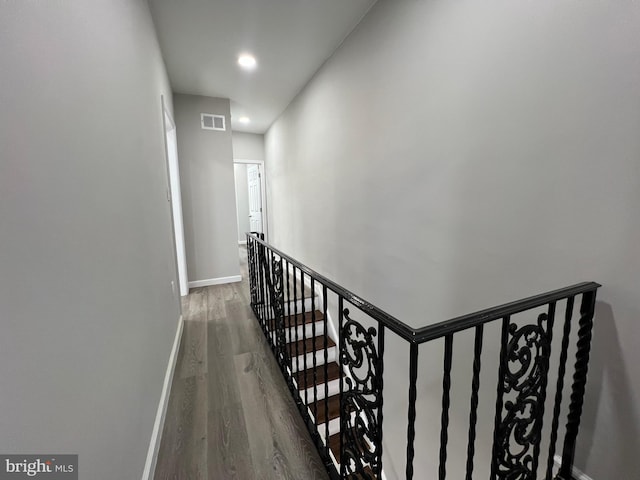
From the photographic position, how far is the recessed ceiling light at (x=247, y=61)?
2781mm

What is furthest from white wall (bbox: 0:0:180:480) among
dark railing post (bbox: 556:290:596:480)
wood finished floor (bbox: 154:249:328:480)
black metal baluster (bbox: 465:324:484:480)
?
dark railing post (bbox: 556:290:596:480)

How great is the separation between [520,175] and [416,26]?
1.22 m

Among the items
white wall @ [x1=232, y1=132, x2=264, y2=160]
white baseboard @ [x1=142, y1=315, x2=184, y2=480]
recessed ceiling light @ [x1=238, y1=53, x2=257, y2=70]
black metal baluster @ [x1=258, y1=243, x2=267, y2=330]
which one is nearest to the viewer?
white baseboard @ [x1=142, y1=315, x2=184, y2=480]

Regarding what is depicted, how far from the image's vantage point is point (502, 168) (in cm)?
133

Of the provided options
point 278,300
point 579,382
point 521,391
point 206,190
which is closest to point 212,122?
point 206,190

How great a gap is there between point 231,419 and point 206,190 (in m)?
3.22

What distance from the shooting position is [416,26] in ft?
5.69

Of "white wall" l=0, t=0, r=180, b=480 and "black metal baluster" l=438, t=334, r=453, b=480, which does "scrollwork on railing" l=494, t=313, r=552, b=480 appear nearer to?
"black metal baluster" l=438, t=334, r=453, b=480

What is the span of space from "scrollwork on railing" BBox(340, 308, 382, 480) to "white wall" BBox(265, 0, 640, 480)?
34.8 inches

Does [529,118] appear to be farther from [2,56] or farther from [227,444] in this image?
[227,444]

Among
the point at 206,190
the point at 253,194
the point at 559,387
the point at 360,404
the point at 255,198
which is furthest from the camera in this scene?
the point at 253,194

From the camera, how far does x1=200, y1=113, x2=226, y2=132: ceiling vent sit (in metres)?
3.89

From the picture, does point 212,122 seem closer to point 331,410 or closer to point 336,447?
point 331,410

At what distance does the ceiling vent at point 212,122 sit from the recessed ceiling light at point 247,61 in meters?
1.15
